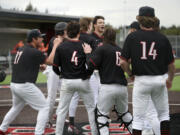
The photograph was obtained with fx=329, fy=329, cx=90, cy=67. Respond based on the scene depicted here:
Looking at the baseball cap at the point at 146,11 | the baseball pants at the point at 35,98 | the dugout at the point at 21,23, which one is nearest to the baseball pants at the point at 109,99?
the baseball pants at the point at 35,98

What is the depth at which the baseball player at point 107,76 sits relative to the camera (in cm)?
533

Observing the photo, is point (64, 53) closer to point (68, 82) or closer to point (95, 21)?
point (68, 82)

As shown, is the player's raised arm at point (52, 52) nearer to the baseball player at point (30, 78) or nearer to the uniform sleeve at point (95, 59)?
the baseball player at point (30, 78)

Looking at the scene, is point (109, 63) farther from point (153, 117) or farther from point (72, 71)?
point (153, 117)

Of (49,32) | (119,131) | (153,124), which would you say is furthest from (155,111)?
(49,32)

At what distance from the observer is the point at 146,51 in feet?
15.8

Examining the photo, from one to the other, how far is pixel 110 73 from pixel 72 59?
739 millimetres

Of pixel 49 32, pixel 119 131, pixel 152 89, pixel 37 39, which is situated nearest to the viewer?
pixel 152 89

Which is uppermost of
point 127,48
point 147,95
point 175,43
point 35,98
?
point 127,48

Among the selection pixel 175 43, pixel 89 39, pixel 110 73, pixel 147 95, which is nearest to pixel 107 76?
pixel 110 73

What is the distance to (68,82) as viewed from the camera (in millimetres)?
5664

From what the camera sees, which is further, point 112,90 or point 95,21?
point 95,21

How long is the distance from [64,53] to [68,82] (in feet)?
1.65

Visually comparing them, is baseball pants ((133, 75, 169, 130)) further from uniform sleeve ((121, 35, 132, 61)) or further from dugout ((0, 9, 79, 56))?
dugout ((0, 9, 79, 56))
